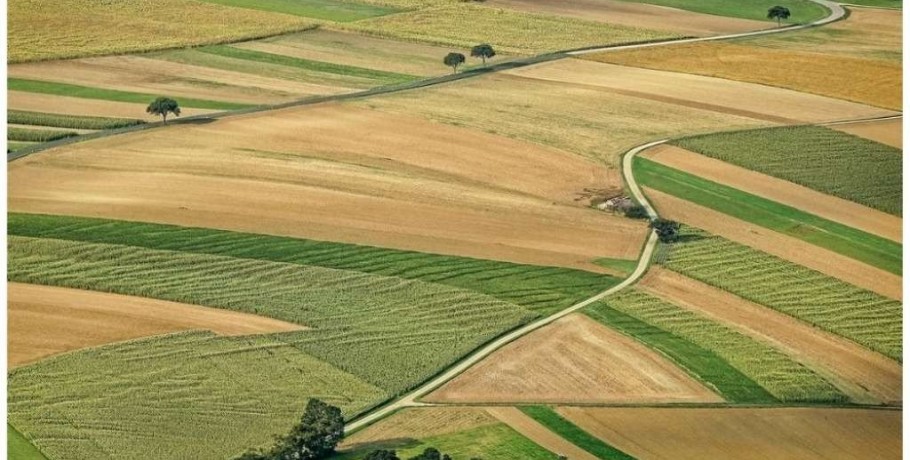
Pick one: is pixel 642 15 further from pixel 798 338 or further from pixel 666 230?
pixel 798 338

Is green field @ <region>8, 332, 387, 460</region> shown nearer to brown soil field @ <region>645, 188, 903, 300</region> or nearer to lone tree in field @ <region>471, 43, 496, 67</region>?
brown soil field @ <region>645, 188, 903, 300</region>

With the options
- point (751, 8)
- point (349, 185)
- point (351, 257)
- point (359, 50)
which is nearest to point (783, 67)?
point (751, 8)

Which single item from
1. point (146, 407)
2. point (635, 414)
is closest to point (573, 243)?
point (635, 414)

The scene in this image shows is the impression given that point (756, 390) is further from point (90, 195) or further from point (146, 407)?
point (90, 195)

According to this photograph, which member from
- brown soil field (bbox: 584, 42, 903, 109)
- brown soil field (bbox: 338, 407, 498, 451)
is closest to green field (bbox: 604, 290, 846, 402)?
brown soil field (bbox: 338, 407, 498, 451)

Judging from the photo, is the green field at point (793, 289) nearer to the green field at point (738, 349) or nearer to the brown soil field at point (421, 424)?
the green field at point (738, 349)

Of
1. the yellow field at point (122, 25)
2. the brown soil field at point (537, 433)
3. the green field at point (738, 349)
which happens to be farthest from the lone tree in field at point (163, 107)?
the brown soil field at point (537, 433)
